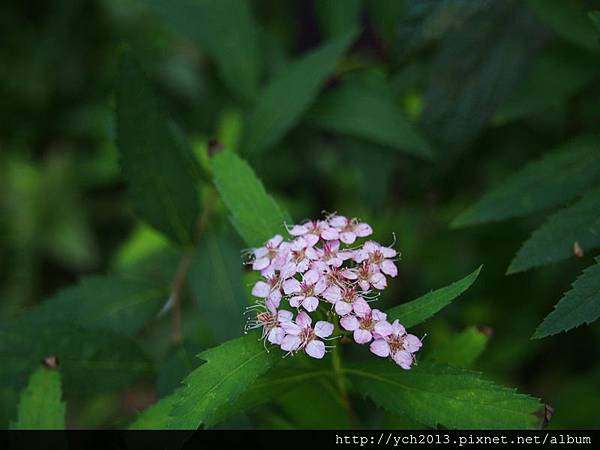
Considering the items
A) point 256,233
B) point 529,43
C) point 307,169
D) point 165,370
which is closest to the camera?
point 256,233

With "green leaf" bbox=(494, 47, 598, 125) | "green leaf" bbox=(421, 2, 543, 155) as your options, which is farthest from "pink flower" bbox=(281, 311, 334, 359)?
"green leaf" bbox=(494, 47, 598, 125)

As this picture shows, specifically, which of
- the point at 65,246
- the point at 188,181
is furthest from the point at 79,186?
the point at 188,181

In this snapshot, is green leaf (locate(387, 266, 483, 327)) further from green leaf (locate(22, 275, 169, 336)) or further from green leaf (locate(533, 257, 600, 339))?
green leaf (locate(22, 275, 169, 336))

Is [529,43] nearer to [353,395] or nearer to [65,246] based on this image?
[353,395]

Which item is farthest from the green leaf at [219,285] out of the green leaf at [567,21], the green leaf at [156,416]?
the green leaf at [567,21]

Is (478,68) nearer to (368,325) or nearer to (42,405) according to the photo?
(368,325)
